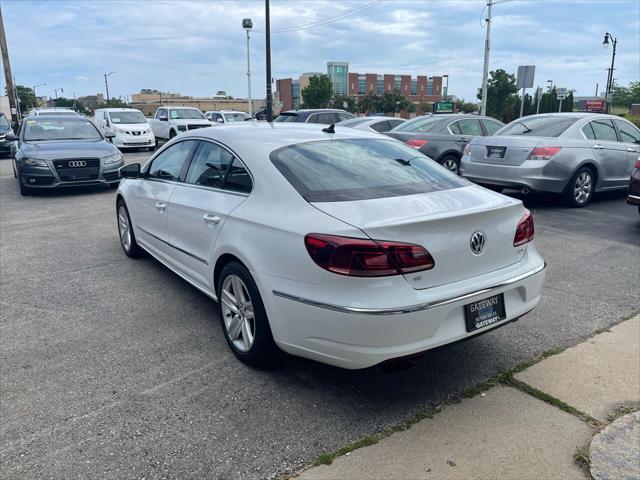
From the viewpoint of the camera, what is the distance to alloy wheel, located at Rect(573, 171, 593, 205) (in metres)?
8.89

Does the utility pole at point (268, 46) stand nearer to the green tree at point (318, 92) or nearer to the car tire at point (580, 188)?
Result: the car tire at point (580, 188)

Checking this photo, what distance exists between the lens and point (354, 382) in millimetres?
3375

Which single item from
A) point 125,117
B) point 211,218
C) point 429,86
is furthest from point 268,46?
point 429,86

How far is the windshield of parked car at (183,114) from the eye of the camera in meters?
23.9

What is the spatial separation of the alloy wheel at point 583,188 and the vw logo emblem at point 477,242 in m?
6.71

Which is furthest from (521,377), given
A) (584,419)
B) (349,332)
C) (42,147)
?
(42,147)

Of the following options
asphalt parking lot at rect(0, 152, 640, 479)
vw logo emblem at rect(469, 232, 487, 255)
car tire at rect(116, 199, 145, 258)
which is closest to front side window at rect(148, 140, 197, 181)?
car tire at rect(116, 199, 145, 258)

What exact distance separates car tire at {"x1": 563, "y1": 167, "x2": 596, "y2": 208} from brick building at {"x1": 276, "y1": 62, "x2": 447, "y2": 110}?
9882 centimetres

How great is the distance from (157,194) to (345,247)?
2772mm

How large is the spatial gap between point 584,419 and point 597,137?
24.8 ft

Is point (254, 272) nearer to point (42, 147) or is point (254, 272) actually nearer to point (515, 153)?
point (515, 153)

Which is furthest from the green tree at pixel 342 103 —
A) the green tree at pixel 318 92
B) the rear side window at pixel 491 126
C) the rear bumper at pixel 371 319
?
the rear bumper at pixel 371 319

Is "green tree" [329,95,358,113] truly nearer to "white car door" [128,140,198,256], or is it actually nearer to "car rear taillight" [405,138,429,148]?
"car rear taillight" [405,138,429,148]

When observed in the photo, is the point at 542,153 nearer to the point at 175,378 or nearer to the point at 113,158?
the point at 175,378
